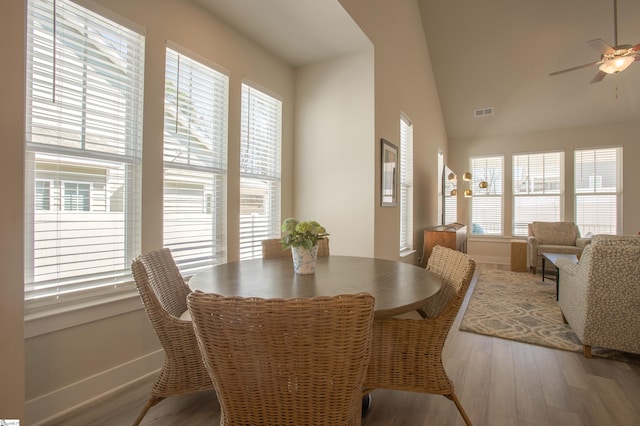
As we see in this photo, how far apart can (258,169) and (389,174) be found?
1512 millimetres

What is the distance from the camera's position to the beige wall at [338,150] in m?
3.26

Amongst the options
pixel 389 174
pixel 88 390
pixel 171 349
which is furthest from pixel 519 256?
pixel 88 390

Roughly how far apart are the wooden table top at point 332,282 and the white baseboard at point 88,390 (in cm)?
90

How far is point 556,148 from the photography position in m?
6.54

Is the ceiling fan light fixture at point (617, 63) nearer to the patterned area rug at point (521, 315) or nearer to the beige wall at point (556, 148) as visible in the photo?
the patterned area rug at point (521, 315)

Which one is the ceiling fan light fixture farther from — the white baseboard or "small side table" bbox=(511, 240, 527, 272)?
the white baseboard

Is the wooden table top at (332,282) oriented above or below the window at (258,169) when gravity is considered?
below

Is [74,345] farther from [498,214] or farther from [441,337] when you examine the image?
[498,214]

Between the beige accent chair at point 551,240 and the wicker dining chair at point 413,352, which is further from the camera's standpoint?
the beige accent chair at point 551,240

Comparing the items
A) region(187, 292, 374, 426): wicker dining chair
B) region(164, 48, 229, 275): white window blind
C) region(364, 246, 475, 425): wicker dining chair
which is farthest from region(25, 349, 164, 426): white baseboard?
region(364, 246, 475, 425): wicker dining chair

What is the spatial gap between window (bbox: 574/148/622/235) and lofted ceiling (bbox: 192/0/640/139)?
2.30ft

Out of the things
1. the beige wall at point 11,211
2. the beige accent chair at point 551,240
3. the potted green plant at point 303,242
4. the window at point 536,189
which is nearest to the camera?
the beige wall at point 11,211

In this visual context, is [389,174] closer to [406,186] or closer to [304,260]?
[406,186]

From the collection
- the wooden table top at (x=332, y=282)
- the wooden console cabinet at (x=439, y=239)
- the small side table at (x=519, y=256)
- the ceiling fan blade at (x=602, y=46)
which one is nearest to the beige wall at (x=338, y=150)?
the wooden table top at (x=332, y=282)
